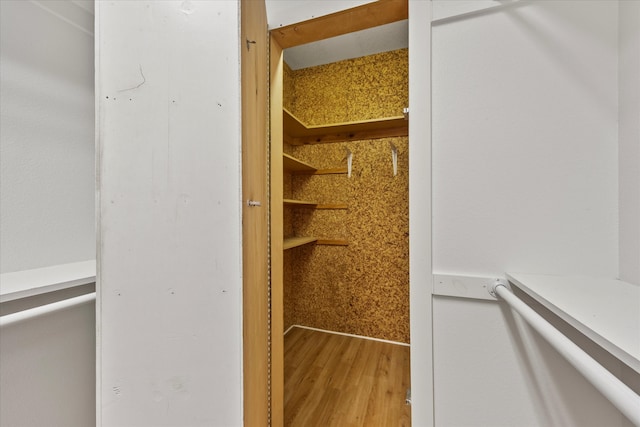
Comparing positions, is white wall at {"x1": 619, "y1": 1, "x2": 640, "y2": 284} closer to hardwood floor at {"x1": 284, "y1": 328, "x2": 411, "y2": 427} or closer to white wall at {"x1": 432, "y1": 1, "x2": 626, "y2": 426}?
white wall at {"x1": 432, "y1": 1, "x2": 626, "y2": 426}

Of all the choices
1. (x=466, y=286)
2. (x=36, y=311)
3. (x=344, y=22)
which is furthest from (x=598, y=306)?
(x=36, y=311)

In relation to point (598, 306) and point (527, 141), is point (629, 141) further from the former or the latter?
point (598, 306)

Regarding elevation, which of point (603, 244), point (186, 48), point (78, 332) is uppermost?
point (186, 48)

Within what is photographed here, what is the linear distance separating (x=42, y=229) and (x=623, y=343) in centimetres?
163

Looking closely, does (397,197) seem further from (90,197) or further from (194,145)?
(90,197)

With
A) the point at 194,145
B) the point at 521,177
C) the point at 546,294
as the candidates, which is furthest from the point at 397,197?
the point at 194,145

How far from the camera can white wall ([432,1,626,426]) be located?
2.48 feet

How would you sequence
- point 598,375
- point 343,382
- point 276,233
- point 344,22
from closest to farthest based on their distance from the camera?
point 598,375
point 344,22
point 276,233
point 343,382

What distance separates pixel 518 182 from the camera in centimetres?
83

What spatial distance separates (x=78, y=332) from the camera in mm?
952

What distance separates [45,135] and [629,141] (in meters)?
1.97

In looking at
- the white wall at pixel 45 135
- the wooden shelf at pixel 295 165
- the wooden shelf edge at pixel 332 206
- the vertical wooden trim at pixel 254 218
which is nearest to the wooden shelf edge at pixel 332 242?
the wooden shelf edge at pixel 332 206

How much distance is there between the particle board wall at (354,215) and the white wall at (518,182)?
121 cm

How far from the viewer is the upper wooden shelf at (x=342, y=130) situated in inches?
77.7
